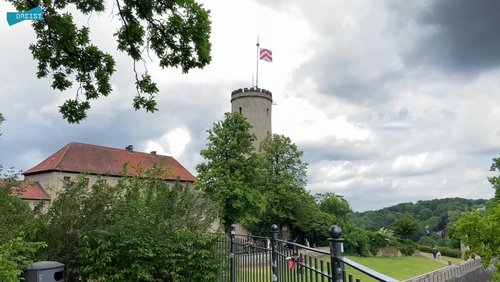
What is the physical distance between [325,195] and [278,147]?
15477mm

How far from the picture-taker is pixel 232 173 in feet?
94.5

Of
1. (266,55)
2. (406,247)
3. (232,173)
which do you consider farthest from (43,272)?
(406,247)

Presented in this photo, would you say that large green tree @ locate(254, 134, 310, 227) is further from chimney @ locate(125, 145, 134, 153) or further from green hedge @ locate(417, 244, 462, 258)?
green hedge @ locate(417, 244, 462, 258)

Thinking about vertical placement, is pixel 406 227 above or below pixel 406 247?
above

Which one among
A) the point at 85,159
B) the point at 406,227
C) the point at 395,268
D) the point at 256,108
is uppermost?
the point at 256,108

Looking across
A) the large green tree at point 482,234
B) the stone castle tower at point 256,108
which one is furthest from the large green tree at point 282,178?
the large green tree at point 482,234

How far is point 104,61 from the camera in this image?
6.84m

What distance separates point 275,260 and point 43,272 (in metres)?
3.12

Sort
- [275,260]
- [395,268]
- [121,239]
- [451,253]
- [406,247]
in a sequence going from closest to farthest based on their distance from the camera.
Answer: [275,260]
[121,239]
[395,268]
[406,247]
[451,253]

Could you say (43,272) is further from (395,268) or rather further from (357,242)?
(357,242)

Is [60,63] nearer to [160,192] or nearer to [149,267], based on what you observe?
[160,192]

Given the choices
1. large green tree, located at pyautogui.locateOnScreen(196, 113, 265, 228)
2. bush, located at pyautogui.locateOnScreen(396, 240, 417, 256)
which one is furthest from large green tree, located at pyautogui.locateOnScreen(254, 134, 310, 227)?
bush, located at pyautogui.locateOnScreen(396, 240, 417, 256)

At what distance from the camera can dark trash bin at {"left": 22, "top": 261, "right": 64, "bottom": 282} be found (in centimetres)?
504

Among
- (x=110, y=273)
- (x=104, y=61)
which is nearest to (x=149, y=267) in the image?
(x=110, y=273)
